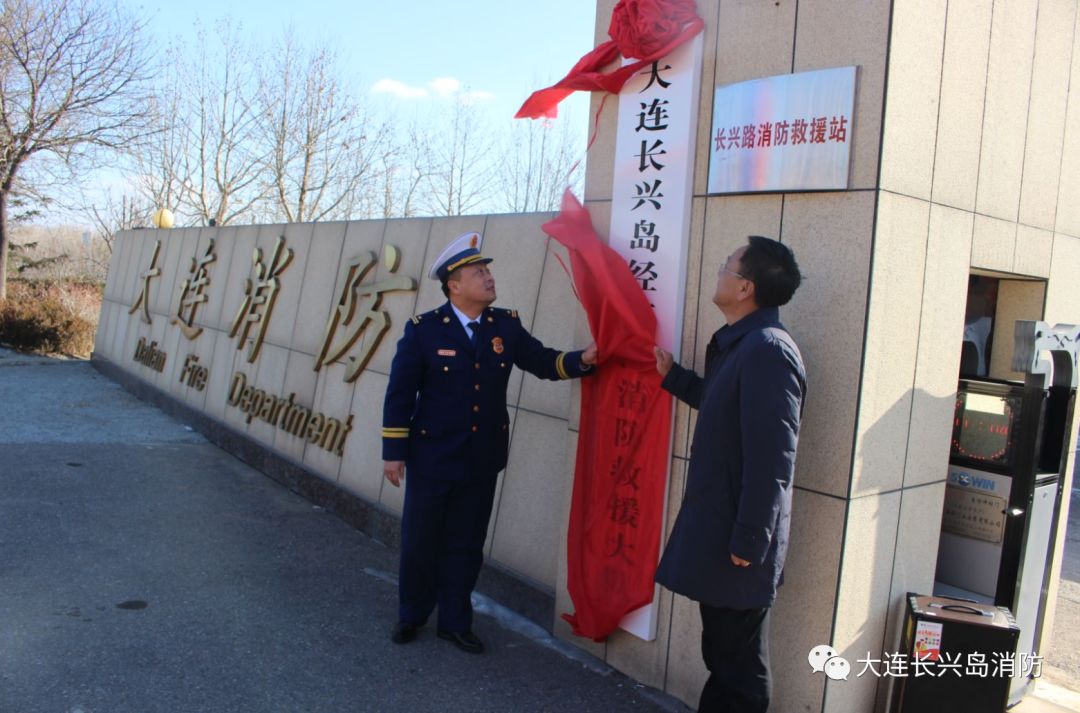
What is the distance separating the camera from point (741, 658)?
2934 mm

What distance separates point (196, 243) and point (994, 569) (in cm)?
913

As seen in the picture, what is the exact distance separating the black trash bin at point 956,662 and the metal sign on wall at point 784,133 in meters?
1.65

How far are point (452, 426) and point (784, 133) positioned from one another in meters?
1.92

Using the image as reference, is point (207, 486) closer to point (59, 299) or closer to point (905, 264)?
point (905, 264)

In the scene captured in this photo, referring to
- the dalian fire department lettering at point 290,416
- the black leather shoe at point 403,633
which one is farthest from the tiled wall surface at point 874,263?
the dalian fire department lettering at point 290,416

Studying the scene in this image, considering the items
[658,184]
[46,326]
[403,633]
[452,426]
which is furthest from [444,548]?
[46,326]

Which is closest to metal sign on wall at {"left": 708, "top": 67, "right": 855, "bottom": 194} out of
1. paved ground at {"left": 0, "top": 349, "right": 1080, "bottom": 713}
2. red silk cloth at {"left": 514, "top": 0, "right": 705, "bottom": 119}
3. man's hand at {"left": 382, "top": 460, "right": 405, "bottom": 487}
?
red silk cloth at {"left": 514, "top": 0, "right": 705, "bottom": 119}

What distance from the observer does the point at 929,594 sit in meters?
3.52

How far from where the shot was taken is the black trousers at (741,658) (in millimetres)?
2908

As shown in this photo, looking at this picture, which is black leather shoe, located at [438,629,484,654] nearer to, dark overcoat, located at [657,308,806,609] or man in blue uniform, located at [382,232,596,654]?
man in blue uniform, located at [382,232,596,654]

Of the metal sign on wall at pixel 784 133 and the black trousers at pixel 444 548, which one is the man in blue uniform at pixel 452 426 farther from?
the metal sign on wall at pixel 784 133

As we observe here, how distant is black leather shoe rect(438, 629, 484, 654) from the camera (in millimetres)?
4016

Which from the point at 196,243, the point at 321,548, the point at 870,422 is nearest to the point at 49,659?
the point at 321,548

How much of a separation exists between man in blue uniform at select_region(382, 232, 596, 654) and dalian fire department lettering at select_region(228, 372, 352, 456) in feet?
8.07
